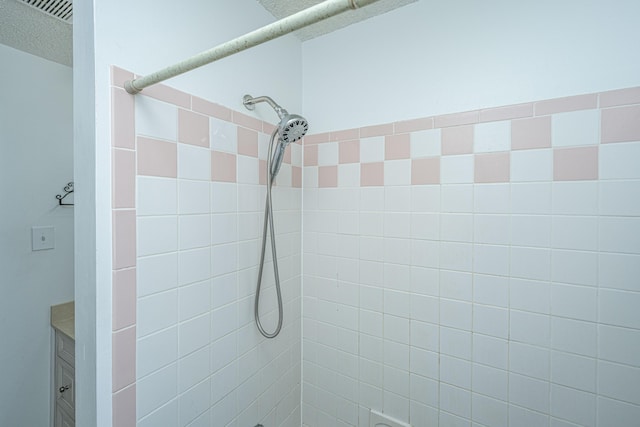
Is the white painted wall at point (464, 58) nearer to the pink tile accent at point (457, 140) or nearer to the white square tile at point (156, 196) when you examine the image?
the pink tile accent at point (457, 140)

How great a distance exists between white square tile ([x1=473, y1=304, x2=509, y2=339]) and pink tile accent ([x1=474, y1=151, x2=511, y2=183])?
464 mm

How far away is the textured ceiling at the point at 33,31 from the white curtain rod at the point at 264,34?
0.95 meters

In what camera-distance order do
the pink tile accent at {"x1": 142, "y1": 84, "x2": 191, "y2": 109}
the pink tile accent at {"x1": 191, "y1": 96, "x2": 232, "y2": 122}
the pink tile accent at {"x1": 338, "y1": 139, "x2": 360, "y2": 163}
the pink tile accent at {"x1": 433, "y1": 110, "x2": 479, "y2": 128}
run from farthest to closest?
the pink tile accent at {"x1": 338, "y1": 139, "x2": 360, "y2": 163}, the pink tile accent at {"x1": 433, "y1": 110, "x2": 479, "y2": 128}, the pink tile accent at {"x1": 191, "y1": 96, "x2": 232, "y2": 122}, the pink tile accent at {"x1": 142, "y1": 84, "x2": 191, "y2": 109}

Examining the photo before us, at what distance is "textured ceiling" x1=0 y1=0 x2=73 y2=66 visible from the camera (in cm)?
108

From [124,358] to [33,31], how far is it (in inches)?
60.4

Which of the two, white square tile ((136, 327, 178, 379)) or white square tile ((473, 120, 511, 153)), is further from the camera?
white square tile ((473, 120, 511, 153))

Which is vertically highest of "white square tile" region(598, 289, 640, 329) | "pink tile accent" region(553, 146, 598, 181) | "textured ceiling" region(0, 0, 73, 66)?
"textured ceiling" region(0, 0, 73, 66)

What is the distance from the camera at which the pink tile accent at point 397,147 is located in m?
1.09

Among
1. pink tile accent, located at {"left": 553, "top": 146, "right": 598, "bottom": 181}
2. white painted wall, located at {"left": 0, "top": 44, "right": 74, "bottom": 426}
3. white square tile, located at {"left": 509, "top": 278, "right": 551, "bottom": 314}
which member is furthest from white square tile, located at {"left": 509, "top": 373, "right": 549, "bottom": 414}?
white painted wall, located at {"left": 0, "top": 44, "right": 74, "bottom": 426}

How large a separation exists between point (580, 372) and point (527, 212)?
20.7 inches

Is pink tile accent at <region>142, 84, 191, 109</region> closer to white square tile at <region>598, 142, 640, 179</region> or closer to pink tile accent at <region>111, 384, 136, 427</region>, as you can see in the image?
pink tile accent at <region>111, 384, 136, 427</region>

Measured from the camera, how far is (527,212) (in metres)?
0.90

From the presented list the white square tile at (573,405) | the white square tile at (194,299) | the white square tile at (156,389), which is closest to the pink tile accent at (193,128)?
the white square tile at (194,299)

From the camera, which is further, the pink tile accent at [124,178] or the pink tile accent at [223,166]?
the pink tile accent at [223,166]
